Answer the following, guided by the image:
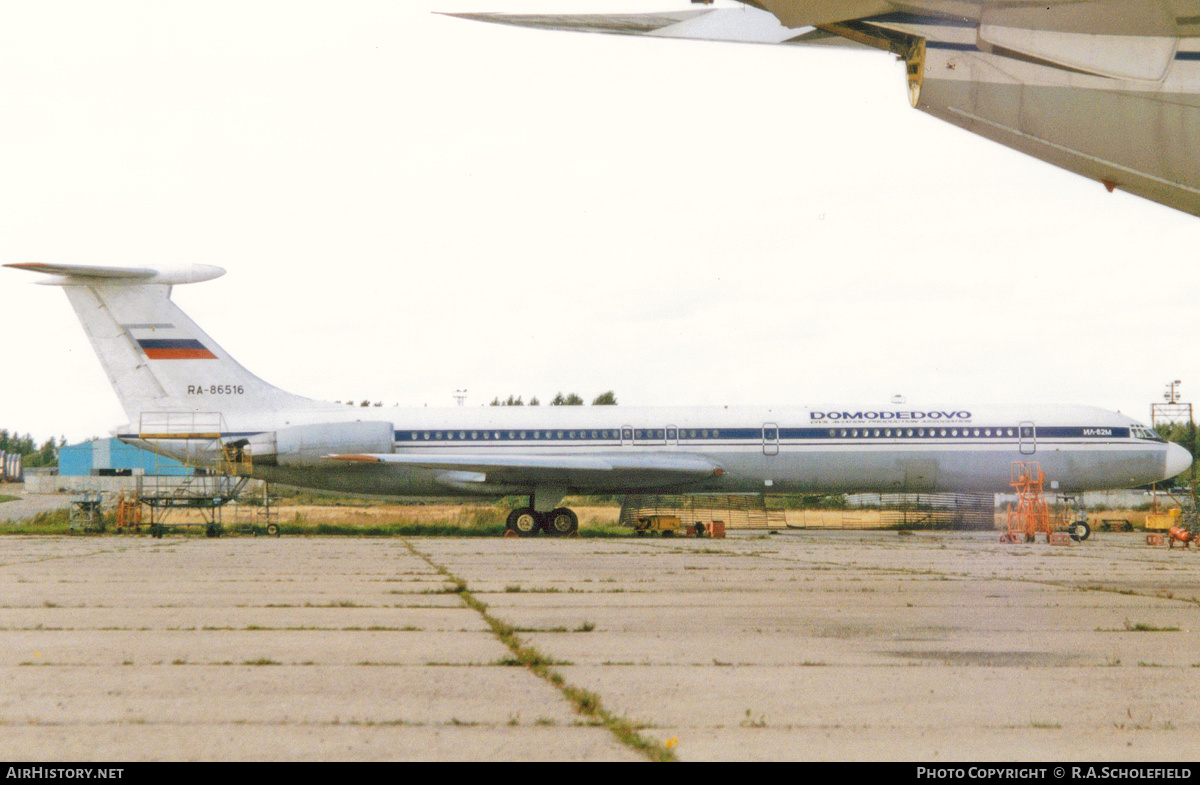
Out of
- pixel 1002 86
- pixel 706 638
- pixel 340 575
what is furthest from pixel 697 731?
pixel 340 575

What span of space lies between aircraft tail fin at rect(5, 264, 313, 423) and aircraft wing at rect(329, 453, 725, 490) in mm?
4220

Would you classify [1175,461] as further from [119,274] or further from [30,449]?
[30,449]

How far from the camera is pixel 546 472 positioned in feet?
83.0

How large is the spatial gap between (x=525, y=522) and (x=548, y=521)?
0.59m

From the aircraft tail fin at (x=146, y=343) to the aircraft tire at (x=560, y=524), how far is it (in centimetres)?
834

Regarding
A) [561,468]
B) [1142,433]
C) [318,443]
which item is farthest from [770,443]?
[318,443]

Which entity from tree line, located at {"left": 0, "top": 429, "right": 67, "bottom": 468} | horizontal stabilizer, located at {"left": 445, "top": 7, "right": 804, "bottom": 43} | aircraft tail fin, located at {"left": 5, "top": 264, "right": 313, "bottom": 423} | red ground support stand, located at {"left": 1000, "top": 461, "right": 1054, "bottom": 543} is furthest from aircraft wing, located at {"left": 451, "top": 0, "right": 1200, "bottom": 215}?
tree line, located at {"left": 0, "top": 429, "right": 67, "bottom": 468}

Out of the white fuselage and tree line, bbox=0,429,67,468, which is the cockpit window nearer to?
the white fuselage

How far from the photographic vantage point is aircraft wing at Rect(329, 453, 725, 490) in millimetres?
25016

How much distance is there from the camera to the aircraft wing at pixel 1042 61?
6090mm

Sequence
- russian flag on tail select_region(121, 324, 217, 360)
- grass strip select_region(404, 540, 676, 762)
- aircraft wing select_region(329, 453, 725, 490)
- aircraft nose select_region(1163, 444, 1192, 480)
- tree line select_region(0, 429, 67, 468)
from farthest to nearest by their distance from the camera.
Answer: tree line select_region(0, 429, 67, 468) < aircraft nose select_region(1163, 444, 1192, 480) < russian flag on tail select_region(121, 324, 217, 360) < aircraft wing select_region(329, 453, 725, 490) < grass strip select_region(404, 540, 676, 762)

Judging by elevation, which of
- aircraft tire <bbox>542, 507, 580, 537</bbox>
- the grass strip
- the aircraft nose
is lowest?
aircraft tire <bbox>542, 507, 580, 537</bbox>

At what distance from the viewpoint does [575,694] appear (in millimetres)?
5352
